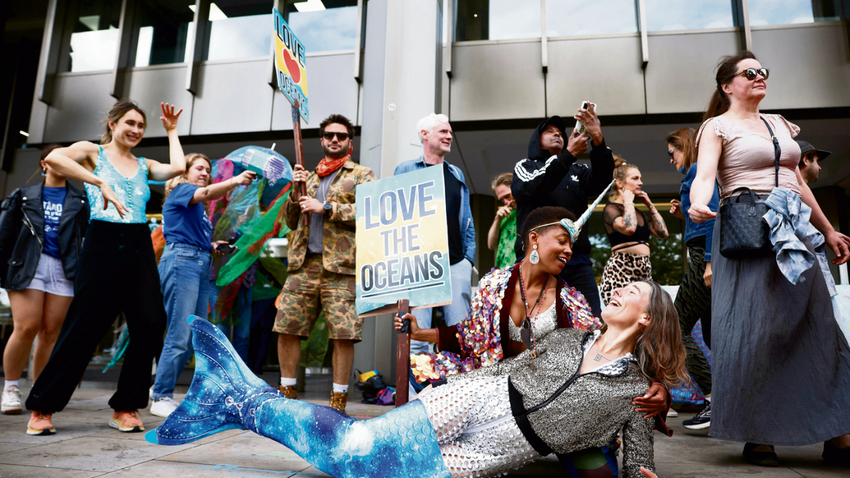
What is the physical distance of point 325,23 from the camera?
9.51 metres

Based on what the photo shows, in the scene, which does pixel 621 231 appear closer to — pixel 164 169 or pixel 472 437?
pixel 472 437

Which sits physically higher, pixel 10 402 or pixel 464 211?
pixel 464 211

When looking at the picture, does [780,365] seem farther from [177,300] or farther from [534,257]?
[177,300]

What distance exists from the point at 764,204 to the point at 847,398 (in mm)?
911

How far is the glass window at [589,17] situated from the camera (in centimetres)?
834

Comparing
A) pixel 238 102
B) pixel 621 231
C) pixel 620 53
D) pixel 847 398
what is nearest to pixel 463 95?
pixel 620 53

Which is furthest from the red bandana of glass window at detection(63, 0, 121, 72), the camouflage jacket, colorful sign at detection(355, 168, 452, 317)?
glass window at detection(63, 0, 121, 72)

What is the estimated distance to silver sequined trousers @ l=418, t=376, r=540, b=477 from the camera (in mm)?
2064

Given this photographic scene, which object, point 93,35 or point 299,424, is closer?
point 299,424

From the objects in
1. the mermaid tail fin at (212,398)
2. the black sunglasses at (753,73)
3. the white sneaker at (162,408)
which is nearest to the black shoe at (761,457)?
the black sunglasses at (753,73)

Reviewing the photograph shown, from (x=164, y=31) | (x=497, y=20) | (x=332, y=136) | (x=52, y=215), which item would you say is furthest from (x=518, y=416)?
(x=164, y=31)

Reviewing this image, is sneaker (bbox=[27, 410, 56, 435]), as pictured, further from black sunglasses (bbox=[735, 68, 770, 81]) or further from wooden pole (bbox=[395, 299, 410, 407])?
black sunglasses (bbox=[735, 68, 770, 81])

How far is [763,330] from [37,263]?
4.54 m

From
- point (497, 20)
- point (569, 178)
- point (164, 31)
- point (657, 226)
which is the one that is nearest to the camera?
point (569, 178)
